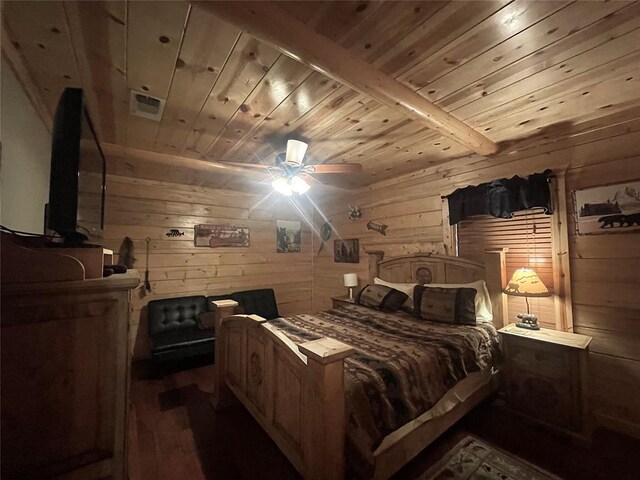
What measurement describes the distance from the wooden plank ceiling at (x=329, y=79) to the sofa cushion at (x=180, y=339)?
2.05 meters

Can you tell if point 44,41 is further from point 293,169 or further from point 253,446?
point 253,446

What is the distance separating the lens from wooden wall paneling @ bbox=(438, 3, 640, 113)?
125 centimetres

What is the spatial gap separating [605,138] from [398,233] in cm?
206

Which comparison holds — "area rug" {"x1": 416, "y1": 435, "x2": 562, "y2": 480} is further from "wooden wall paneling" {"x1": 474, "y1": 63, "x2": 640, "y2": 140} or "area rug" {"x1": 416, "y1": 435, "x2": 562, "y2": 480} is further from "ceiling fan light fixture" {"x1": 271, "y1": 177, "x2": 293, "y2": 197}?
"wooden wall paneling" {"x1": 474, "y1": 63, "x2": 640, "y2": 140}

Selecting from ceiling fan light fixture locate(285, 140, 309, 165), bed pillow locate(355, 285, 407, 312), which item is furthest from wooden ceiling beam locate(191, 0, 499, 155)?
bed pillow locate(355, 285, 407, 312)

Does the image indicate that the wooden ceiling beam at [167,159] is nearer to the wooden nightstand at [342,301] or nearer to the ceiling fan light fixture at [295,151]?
the ceiling fan light fixture at [295,151]

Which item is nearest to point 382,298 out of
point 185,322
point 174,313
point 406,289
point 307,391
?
point 406,289

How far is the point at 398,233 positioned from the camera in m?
3.62

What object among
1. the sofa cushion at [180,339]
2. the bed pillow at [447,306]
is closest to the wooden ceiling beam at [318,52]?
the bed pillow at [447,306]

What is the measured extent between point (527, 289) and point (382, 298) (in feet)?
4.28

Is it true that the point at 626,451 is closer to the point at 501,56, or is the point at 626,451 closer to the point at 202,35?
the point at 501,56

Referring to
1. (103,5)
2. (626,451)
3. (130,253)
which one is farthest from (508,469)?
(130,253)

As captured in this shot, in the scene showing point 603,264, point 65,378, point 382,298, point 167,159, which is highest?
point 167,159

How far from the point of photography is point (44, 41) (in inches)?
51.3
